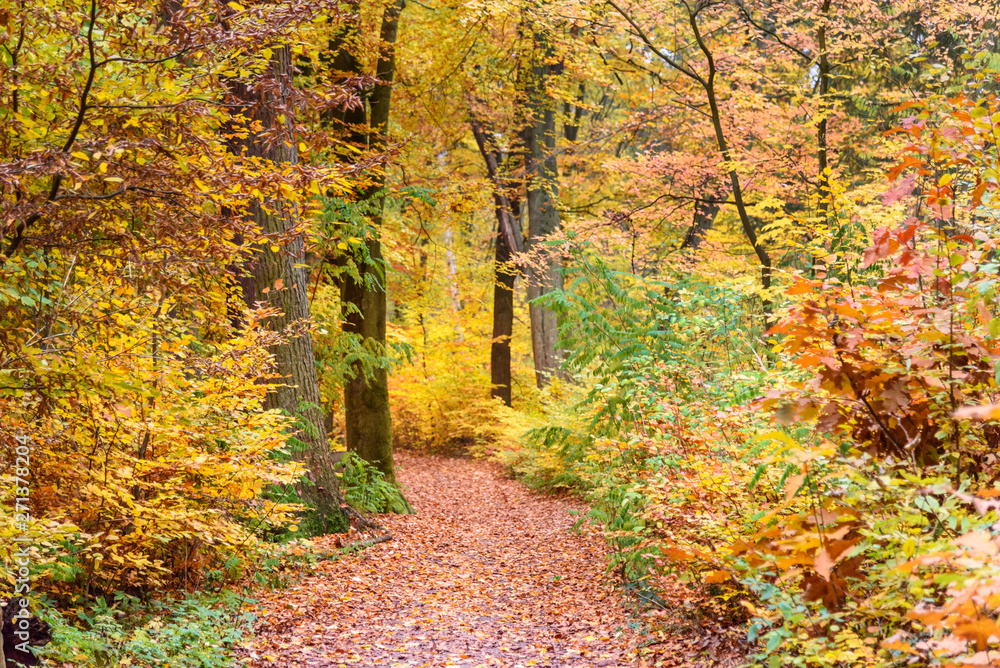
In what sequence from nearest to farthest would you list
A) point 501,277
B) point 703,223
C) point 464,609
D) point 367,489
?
point 464,609
point 367,489
point 703,223
point 501,277

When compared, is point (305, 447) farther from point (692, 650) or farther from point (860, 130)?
point (860, 130)

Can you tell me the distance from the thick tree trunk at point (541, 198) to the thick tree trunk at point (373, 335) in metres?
4.61

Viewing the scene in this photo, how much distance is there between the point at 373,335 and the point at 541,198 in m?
6.32

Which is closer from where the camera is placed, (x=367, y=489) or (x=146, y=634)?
(x=146, y=634)

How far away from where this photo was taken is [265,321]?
24.1ft

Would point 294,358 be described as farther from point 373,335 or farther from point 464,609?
point 464,609

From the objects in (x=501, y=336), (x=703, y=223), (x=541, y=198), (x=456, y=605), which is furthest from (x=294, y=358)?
(x=703, y=223)

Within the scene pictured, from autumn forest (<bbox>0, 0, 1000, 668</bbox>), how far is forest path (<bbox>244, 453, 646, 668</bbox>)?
0.04 metres

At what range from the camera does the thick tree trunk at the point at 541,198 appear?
14477 mm

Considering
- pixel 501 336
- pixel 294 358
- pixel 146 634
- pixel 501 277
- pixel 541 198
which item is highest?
pixel 541 198

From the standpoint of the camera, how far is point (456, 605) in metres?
6.10

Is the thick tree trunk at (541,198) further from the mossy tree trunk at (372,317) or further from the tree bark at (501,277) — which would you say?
the mossy tree trunk at (372,317)

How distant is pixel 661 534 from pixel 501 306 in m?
12.0

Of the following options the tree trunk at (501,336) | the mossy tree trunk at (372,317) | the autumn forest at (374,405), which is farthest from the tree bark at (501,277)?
the autumn forest at (374,405)
